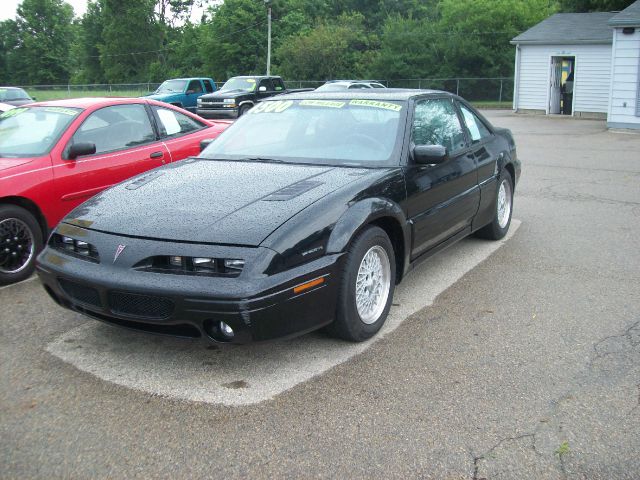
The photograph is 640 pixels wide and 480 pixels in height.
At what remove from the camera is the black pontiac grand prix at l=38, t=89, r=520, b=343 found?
3400 millimetres

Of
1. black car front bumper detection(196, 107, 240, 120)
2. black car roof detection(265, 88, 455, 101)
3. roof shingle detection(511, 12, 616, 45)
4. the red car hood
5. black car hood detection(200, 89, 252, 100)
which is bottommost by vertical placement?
the red car hood

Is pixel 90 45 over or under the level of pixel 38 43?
under

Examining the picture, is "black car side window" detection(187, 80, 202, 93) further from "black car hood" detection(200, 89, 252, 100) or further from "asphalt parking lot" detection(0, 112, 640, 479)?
"asphalt parking lot" detection(0, 112, 640, 479)

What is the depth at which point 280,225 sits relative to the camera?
139 inches

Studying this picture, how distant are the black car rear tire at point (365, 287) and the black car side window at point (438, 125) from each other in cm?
105

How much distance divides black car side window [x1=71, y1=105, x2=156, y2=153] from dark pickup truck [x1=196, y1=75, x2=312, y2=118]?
16535 mm

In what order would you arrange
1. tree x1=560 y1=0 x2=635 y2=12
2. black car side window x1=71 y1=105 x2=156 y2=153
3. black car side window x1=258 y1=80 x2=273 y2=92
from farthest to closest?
tree x1=560 y1=0 x2=635 y2=12 → black car side window x1=258 y1=80 x2=273 y2=92 → black car side window x1=71 y1=105 x2=156 y2=153

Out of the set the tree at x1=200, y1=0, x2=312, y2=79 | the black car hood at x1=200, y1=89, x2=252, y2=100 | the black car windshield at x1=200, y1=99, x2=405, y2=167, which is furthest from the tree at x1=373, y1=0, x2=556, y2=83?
the black car windshield at x1=200, y1=99, x2=405, y2=167

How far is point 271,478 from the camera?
2.73 metres

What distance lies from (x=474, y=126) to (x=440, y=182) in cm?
133

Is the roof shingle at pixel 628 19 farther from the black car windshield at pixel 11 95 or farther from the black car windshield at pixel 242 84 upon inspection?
the black car windshield at pixel 11 95

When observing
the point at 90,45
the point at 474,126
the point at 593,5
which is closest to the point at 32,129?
the point at 474,126

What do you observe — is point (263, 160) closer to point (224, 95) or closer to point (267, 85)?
point (224, 95)

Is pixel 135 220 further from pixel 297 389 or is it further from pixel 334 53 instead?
pixel 334 53
